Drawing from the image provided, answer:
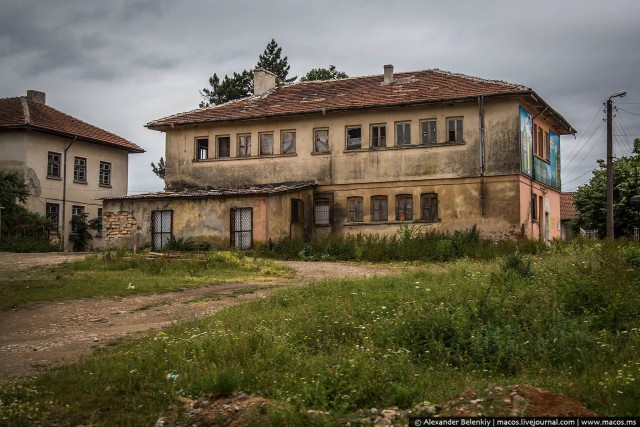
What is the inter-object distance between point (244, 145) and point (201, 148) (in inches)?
103

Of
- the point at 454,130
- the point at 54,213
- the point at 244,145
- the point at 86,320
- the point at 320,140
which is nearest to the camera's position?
the point at 86,320

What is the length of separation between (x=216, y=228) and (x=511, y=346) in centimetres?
2228

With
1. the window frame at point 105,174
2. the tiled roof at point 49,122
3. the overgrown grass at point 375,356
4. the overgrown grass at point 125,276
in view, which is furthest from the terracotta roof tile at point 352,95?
the overgrown grass at point 375,356

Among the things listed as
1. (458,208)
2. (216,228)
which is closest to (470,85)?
(458,208)

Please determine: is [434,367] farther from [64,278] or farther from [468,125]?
[468,125]

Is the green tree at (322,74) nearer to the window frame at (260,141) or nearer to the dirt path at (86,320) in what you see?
the window frame at (260,141)

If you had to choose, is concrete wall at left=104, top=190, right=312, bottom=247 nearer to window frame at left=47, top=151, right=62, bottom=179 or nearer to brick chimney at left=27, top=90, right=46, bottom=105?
window frame at left=47, top=151, right=62, bottom=179

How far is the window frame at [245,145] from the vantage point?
112 ft

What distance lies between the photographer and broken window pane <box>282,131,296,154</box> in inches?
1310

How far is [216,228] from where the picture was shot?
2980cm

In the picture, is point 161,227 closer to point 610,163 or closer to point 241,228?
point 241,228

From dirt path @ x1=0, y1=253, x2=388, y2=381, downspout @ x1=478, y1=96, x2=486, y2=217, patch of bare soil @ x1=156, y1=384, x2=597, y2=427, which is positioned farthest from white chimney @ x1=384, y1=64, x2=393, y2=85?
patch of bare soil @ x1=156, y1=384, x2=597, y2=427

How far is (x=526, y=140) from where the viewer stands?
3055 cm

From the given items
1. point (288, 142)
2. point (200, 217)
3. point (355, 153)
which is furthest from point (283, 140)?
point (200, 217)
